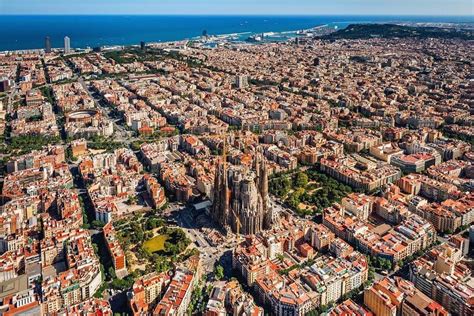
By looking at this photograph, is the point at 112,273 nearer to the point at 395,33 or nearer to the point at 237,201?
the point at 237,201

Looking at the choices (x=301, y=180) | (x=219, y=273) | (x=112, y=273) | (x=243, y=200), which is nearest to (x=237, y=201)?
(x=243, y=200)

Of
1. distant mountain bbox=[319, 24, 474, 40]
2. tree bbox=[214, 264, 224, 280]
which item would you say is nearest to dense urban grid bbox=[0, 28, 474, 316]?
tree bbox=[214, 264, 224, 280]

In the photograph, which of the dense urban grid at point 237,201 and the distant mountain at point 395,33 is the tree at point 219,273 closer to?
the dense urban grid at point 237,201

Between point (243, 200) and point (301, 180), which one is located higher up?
point (243, 200)

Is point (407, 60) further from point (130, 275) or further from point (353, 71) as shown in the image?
point (130, 275)

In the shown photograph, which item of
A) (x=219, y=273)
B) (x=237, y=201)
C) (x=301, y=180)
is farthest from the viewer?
(x=301, y=180)

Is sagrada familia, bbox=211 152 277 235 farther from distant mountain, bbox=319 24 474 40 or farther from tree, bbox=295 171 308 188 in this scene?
distant mountain, bbox=319 24 474 40
